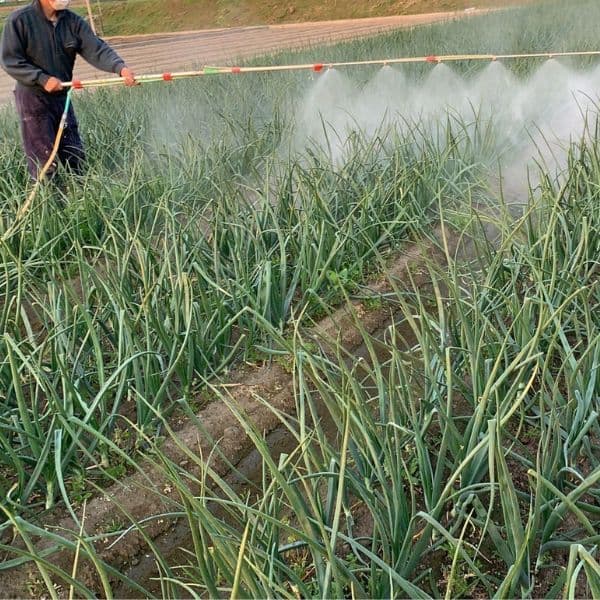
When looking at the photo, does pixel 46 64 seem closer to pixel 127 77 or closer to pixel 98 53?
pixel 98 53

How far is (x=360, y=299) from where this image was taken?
2.44 metres

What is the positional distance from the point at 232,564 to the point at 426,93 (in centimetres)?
444

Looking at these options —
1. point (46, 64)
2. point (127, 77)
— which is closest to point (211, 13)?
point (46, 64)

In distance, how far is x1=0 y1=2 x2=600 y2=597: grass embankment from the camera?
1167 mm

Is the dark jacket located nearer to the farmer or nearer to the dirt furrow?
the farmer

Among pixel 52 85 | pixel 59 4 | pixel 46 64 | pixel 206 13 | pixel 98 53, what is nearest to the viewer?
pixel 59 4

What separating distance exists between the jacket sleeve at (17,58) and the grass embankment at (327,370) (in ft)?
1.62

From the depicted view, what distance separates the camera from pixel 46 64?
3518 millimetres

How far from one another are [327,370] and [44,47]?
2.94 m

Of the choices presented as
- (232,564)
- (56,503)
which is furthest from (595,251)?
(56,503)

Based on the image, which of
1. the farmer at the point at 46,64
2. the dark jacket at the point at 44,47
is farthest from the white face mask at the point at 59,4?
the dark jacket at the point at 44,47

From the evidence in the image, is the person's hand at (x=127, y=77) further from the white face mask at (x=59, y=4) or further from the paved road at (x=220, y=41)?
the paved road at (x=220, y=41)

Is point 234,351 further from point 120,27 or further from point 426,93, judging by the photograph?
point 120,27

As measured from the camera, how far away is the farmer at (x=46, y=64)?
338 centimetres
